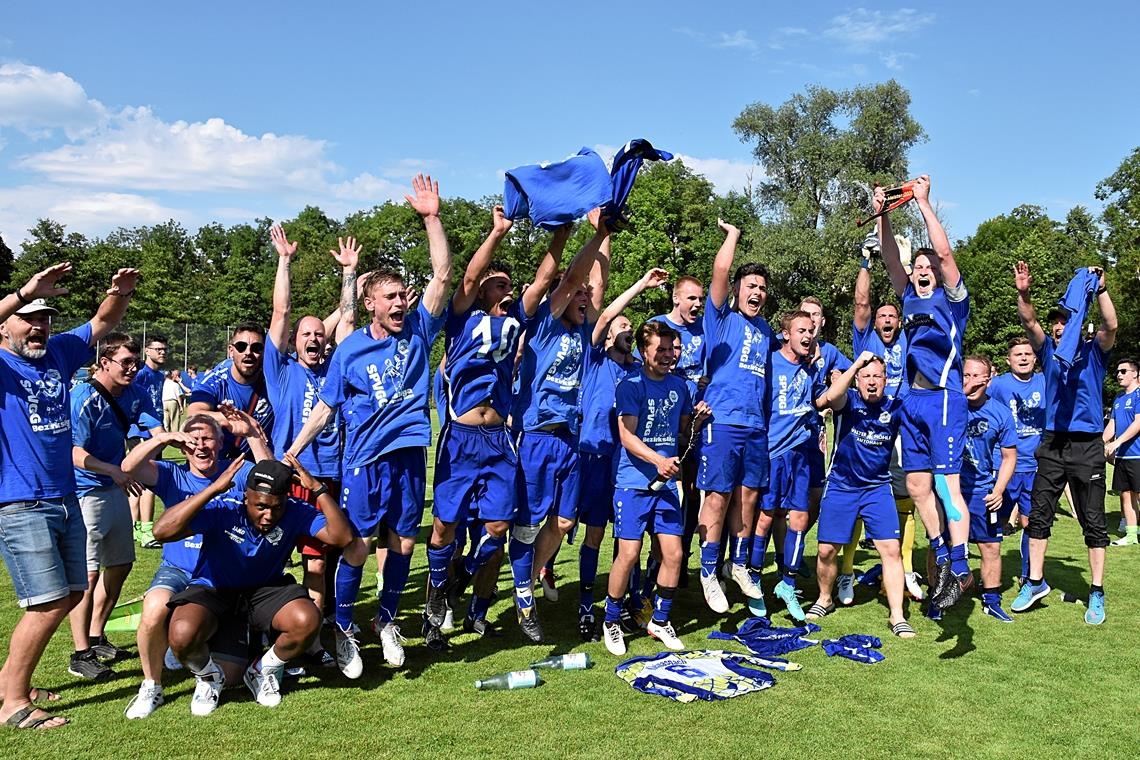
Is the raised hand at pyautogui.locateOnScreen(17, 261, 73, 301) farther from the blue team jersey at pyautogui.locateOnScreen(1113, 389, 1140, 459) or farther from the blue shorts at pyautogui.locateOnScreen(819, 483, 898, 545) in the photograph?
the blue team jersey at pyautogui.locateOnScreen(1113, 389, 1140, 459)

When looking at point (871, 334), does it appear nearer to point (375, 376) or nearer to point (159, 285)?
point (375, 376)

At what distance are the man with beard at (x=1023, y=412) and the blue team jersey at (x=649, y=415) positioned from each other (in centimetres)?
440

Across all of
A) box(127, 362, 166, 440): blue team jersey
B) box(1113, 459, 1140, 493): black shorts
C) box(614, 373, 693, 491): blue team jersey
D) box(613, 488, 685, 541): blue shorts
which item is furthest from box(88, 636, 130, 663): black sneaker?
box(1113, 459, 1140, 493): black shorts

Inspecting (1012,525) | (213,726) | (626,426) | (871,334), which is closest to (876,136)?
(1012,525)

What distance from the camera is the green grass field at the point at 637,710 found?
4480 millimetres

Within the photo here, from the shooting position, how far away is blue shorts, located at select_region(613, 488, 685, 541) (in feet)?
20.2

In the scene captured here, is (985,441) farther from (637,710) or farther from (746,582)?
(637,710)

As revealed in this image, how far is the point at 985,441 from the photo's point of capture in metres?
7.86

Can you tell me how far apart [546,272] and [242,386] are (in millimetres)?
2526

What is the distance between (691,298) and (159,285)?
215 ft

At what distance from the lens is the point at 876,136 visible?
41.0 m

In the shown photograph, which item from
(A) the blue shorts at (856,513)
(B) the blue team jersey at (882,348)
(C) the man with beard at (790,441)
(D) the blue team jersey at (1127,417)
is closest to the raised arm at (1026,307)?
(B) the blue team jersey at (882,348)

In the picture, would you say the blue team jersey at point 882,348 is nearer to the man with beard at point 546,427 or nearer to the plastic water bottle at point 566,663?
the man with beard at point 546,427

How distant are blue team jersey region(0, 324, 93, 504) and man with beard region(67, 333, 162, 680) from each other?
436mm
